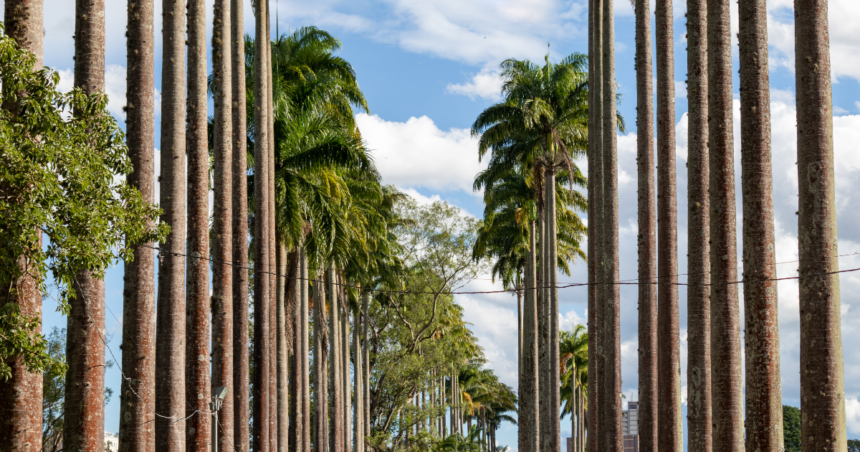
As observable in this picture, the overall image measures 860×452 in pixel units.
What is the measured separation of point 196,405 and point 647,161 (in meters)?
11.5

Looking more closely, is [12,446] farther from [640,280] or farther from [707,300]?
[640,280]

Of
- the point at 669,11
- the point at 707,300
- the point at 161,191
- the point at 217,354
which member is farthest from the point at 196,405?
the point at 669,11

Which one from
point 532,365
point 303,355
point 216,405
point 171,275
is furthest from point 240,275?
point 532,365

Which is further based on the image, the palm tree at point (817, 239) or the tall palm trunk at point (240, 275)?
the tall palm trunk at point (240, 275)

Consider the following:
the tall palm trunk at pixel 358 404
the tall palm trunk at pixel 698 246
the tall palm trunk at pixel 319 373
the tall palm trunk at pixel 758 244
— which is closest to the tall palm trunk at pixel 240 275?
the tall palm trunk at pixel 698 246

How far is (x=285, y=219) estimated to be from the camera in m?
25.0

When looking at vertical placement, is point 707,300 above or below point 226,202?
below

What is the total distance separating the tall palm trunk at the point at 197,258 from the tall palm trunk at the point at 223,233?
106 centimetres

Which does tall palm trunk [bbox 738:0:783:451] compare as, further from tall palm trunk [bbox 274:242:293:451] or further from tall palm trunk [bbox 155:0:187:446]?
tall palm trunk [bbox 274:242:293:451]

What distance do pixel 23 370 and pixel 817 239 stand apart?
10275mm

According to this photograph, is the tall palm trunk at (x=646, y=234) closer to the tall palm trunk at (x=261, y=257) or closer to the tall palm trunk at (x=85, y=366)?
the tall palm trunk at (x=261, y=257)

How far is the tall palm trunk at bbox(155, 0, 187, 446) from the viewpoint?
43.8 ft

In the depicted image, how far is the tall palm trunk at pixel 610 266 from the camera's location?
21.3m

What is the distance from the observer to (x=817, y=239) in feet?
37.4
